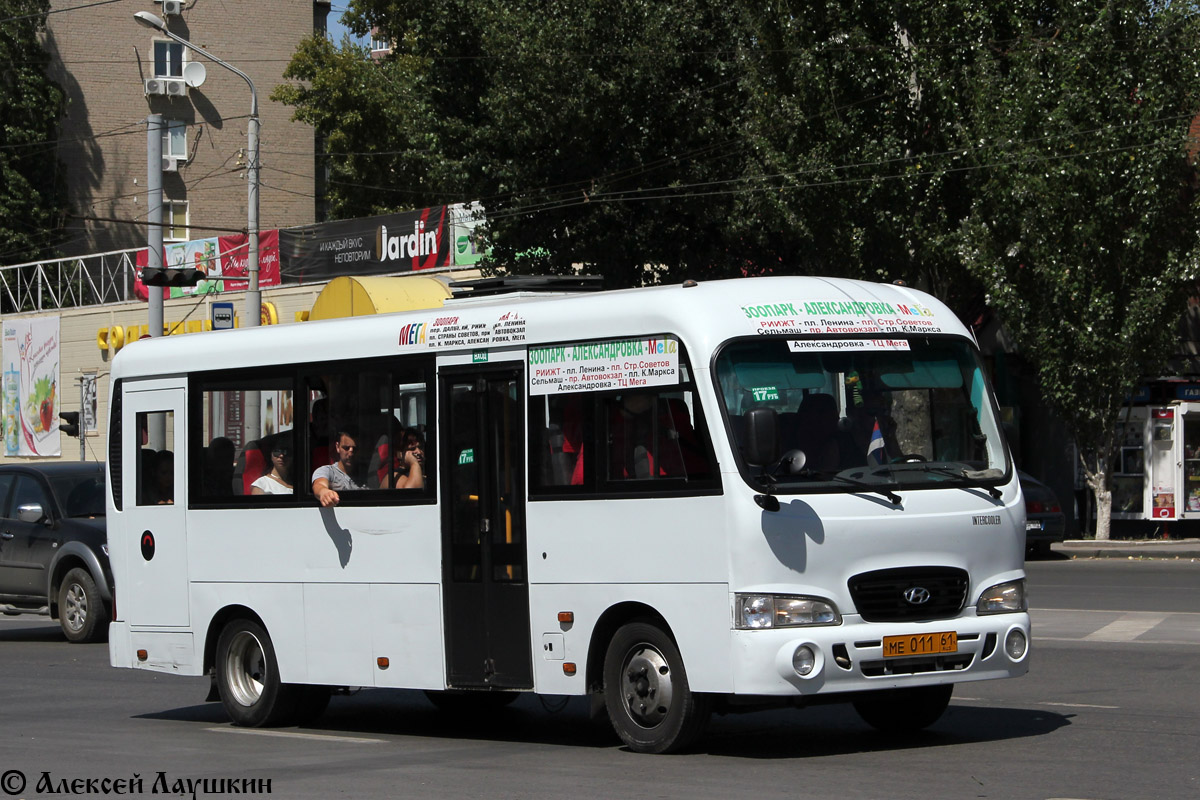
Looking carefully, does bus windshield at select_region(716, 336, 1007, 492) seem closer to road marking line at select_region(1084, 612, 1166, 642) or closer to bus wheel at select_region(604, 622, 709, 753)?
bus wheel at select_region(604, 622, 709, 753)

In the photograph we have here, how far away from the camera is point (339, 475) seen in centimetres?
1115

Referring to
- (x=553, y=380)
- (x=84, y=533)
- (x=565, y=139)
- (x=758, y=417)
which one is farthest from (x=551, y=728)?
(x=565, y=139)

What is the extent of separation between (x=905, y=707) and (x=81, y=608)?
1095 centimetres

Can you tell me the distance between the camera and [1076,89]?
29.0 meters

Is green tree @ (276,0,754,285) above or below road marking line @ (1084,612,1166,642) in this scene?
above

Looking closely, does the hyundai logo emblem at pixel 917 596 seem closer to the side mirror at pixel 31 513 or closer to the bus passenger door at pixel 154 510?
the bus passenger door at pixel 154 510

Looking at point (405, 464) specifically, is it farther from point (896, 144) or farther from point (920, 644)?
point (896, 144)

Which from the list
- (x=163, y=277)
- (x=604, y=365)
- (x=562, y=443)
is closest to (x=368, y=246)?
(x=163, y=277)

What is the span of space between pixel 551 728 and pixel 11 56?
4873 cm

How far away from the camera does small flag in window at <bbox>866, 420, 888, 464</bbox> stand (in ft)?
30.5

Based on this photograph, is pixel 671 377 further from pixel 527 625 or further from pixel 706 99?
pixel 706 99

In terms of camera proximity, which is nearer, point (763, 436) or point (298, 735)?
point (763, 436)

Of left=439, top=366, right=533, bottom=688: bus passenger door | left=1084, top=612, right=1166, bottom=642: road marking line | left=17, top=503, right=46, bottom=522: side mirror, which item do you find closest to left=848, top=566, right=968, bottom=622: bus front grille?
left=439, top=366, right=533, bottom=688: bus passenger door

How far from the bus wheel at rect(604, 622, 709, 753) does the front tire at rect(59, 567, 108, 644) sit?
10.0 metres
